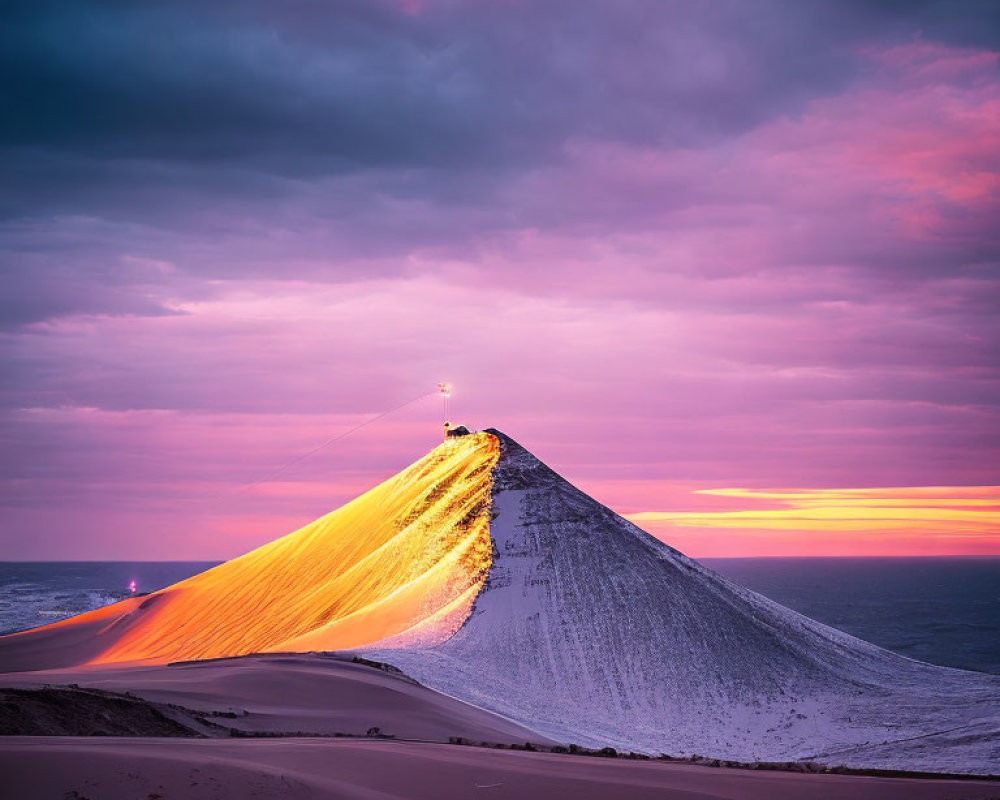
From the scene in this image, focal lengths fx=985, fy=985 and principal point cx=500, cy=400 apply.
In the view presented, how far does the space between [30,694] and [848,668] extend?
133ft

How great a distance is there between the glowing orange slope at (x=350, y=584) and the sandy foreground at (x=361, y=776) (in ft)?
93.7

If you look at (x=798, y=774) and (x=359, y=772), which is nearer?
(x=359, y=772)

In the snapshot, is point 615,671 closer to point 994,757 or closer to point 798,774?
point 994,757

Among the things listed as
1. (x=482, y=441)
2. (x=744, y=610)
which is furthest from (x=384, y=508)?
(x=744, y=610)

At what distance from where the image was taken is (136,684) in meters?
27.4

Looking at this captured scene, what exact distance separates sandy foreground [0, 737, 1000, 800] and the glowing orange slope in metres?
28.5

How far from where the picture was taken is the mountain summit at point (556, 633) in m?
37.3

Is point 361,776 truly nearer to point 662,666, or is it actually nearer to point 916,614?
point 662,666

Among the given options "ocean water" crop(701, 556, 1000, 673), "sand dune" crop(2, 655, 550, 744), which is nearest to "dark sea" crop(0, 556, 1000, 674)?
"ocean water" crop(701, 556, 1000, 673)

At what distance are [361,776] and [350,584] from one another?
44487 mm

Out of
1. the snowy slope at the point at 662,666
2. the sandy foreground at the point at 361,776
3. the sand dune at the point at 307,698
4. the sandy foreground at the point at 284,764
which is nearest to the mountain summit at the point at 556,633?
the snowy slope at the point at 662,666

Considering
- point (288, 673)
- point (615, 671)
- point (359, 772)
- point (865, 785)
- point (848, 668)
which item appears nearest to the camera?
point (359, 772)

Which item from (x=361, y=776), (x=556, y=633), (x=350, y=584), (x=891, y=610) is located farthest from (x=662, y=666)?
(x=891, y=610)

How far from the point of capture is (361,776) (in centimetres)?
1381
